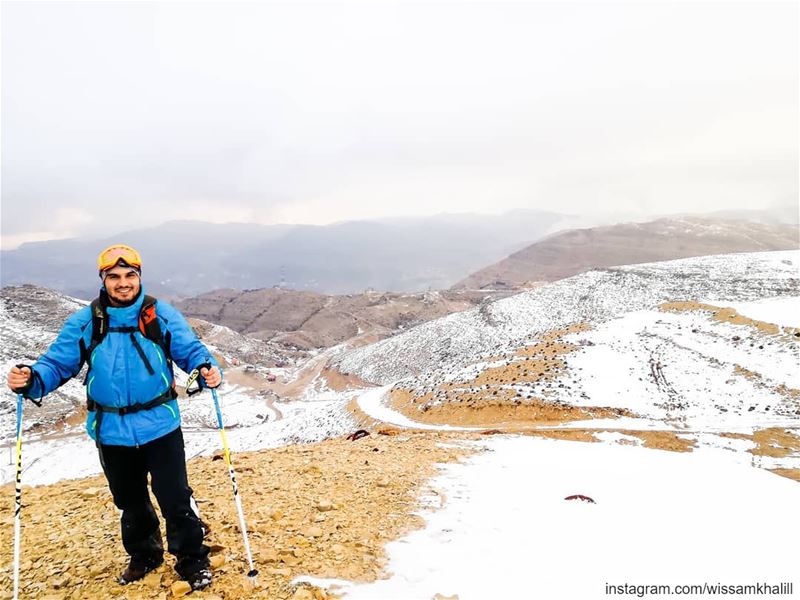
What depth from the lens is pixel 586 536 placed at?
21.0 ft

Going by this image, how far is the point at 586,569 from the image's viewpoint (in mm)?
5441

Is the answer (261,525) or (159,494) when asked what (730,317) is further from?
(159,494)

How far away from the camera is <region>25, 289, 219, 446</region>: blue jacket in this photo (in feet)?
14.8

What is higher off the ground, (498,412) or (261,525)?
(261,525)

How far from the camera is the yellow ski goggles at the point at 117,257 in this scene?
4605 millimetres

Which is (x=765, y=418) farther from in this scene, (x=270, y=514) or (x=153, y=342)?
(x=153, y=342)

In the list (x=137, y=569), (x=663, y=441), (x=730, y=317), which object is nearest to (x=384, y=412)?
(x=663, y=441)

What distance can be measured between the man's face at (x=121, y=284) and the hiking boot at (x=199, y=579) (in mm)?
3069

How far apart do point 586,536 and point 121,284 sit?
703 centimetres

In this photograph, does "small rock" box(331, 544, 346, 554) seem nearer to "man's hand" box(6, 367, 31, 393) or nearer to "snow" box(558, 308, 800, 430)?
"man's hand" box(6, 367, 31, 393)

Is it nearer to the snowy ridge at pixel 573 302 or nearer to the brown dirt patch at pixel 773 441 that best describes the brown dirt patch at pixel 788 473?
the brown dirt patch at pixel 773 441

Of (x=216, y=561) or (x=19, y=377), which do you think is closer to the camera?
(x=19, y=377)

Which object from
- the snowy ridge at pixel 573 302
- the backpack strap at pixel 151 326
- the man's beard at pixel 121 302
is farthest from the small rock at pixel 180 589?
the snowy ridge at pixel 573 302

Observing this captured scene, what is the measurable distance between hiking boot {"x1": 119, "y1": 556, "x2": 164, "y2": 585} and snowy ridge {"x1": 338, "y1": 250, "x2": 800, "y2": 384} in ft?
153
